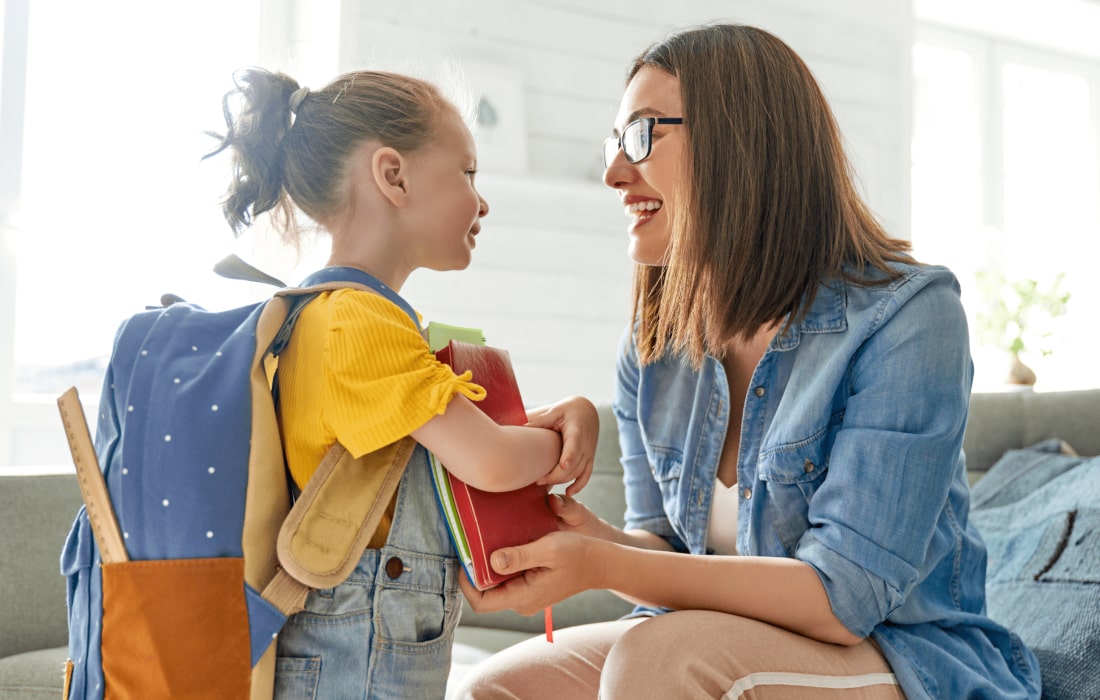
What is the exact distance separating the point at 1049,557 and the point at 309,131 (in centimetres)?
123

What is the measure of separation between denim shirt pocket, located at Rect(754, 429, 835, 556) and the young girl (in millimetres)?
222

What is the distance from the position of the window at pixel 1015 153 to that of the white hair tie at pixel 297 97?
407 cm

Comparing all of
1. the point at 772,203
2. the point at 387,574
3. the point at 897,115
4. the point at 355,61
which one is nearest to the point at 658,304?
the point at 772,203

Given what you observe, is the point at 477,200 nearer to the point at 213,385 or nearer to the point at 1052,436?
the point at 213,385

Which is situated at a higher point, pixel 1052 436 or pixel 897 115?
pixel 897 115

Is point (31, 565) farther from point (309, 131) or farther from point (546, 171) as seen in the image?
point (546, 171)

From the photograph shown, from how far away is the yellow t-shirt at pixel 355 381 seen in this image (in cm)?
99

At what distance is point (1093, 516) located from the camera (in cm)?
152

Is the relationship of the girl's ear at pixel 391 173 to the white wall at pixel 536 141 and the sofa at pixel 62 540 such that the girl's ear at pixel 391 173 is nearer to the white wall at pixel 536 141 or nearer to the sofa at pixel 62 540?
the sofa at pixel 62 540

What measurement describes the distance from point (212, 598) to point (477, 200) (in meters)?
0.59

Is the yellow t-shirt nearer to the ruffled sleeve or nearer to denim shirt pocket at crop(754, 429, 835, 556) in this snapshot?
the ruffled sleeve

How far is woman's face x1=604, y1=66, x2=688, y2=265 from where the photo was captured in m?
1.37

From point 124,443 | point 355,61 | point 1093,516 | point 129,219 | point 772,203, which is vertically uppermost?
point 355,61

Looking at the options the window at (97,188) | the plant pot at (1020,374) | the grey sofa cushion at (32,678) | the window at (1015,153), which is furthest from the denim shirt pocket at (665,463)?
the window at (1015,153)
